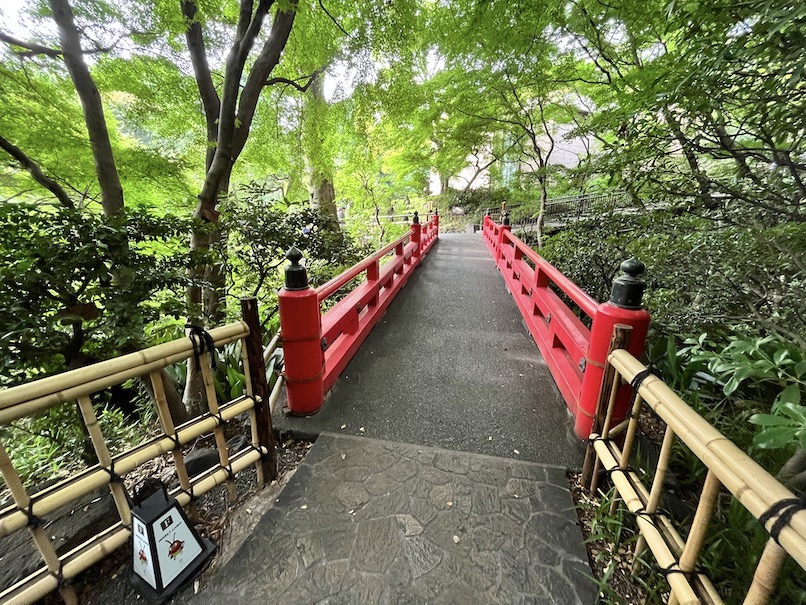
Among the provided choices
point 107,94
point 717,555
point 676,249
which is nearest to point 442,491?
point 717,555

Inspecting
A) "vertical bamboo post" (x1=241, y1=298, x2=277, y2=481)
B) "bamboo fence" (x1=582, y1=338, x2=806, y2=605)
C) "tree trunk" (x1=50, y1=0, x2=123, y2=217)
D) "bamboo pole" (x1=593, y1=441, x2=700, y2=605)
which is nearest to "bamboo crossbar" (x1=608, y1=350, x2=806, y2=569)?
"bamboo fence" (x1=582, y1=338, x2=806, y2=605)

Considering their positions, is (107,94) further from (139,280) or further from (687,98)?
(687,98)

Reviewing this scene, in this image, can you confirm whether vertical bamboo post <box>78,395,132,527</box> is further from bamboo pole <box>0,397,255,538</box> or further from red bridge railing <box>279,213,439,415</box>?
red bridge railing <box>279,213,439,415</box>

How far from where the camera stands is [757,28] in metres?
1.16

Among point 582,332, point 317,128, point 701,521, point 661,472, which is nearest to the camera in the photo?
point 701,521

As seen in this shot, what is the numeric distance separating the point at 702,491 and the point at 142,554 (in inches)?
85.9

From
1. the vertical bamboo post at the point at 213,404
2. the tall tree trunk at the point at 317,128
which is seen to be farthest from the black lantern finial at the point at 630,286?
the tall tree trunk at the point at 317,128

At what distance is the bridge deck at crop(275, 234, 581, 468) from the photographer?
2342 millimetres

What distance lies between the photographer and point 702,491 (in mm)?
1131

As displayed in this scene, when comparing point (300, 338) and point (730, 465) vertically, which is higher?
point (730, 465)

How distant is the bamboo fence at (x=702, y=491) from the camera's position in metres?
0.79

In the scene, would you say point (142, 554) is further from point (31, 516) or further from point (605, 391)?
point (605, 391)

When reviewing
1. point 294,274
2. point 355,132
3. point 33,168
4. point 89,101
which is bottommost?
point 294,274

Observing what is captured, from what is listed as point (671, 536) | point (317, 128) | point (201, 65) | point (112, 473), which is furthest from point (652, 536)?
point (317, 128)
